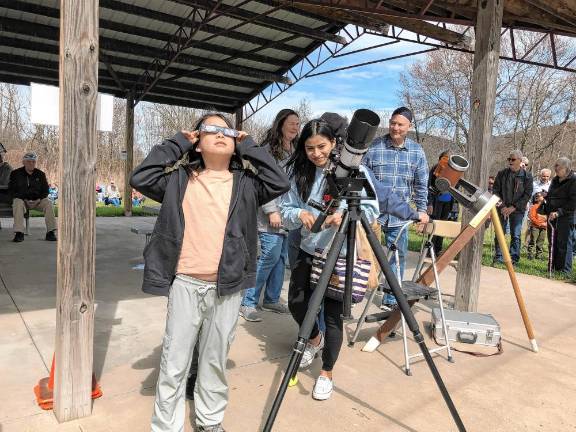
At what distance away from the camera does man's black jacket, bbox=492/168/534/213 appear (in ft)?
24.3

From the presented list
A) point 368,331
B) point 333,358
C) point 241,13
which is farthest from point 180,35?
point 333,358

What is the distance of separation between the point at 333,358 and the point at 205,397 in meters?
0.82

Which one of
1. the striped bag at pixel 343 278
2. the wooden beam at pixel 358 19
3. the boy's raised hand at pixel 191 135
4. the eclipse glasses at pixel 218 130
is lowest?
the striped bag at pixel 343 278

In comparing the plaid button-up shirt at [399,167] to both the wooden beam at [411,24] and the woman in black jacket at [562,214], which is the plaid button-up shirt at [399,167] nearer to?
the wooden beam at [411,24]

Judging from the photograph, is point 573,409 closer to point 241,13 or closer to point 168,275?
point 168,275

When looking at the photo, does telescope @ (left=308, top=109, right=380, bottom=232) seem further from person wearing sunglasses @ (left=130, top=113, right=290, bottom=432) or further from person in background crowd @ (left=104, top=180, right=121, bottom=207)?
person in background crowd @ (left=104, top=180, right=121, bottom=207)

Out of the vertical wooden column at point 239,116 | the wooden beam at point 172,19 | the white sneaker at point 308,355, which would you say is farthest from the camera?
the vertical wooden column at point 239,116

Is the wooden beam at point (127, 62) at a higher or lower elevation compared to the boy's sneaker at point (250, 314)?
higher

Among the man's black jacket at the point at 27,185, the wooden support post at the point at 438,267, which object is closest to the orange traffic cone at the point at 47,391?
the wooden support post at the point at 438,267

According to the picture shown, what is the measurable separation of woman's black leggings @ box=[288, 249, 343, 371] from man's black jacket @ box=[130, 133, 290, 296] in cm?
60

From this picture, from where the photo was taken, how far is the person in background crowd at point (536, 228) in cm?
848

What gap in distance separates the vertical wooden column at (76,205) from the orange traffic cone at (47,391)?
143 millimetres

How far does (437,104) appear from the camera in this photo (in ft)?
76.7

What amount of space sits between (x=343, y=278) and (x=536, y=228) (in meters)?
7.78
